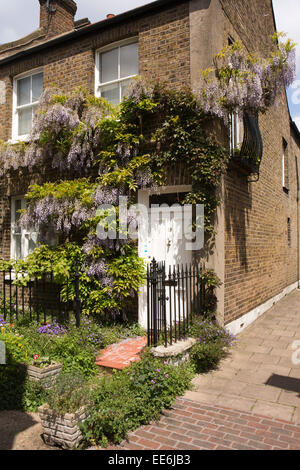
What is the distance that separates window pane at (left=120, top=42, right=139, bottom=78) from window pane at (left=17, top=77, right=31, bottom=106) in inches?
121

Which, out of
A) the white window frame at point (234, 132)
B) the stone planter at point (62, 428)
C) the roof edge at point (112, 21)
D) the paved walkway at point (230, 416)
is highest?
the roof edge at point (112, 21)

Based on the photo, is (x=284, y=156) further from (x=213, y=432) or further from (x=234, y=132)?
(x=213, y=432)

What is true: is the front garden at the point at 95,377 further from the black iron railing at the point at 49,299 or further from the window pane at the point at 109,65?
the window pane at the point at 109,65

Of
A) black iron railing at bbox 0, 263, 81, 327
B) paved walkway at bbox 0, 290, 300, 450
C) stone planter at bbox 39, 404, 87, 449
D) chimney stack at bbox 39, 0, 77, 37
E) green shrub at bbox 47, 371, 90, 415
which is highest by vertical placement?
chimney stack at bbox 39, 0, 77, 37

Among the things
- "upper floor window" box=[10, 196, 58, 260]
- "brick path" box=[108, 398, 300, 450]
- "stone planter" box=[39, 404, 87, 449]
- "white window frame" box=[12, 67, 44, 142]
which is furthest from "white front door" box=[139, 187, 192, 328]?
"white window frame" box=[12, 67, 44, 142]

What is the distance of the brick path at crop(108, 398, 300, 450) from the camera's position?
10.8ft

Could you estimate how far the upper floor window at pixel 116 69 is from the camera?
24.3 ft

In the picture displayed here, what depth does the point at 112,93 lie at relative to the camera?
7.70 m

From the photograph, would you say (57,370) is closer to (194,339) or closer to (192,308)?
(194,339)

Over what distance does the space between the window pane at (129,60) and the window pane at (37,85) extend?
253cm

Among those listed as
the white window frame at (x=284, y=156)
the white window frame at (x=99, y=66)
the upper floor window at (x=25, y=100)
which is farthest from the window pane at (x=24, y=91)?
the white window frame at (x=284, y=156)

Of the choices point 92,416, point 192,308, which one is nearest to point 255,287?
point 192,308

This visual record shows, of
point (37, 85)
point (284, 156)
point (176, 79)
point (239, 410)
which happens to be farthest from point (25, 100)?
point (284, 156)

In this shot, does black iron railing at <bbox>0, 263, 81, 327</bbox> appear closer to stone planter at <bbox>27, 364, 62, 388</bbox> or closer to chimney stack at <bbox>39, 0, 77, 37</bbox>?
stone planter at <bbox>27, 364, 62, 388</bbox>
